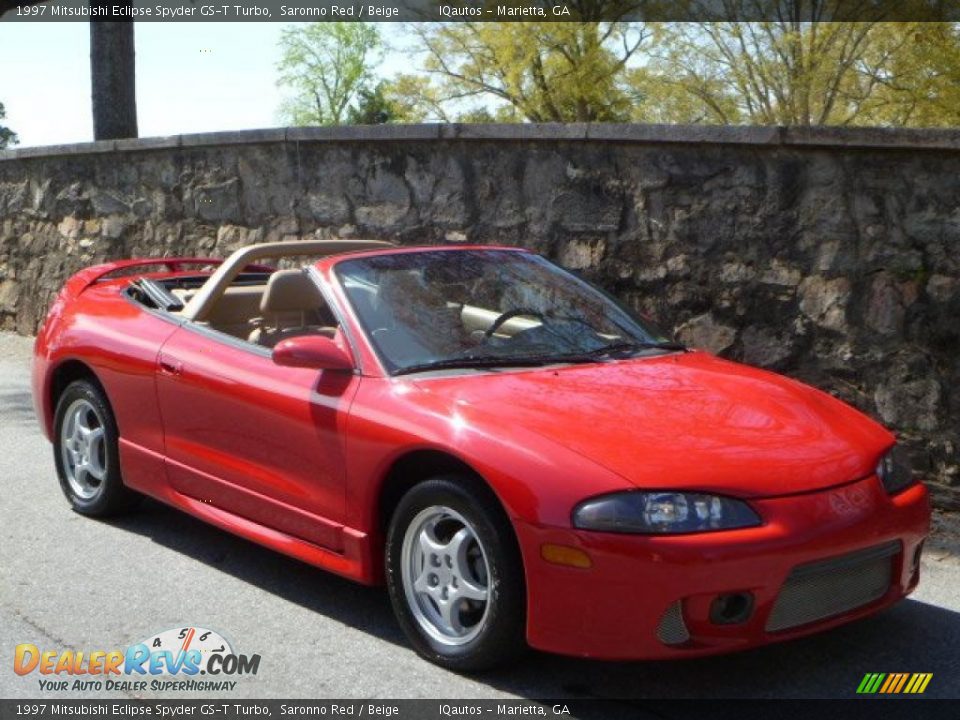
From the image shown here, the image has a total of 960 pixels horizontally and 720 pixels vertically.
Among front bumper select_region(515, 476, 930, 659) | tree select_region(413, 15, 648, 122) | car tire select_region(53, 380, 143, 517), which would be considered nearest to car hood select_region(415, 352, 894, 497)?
front bumper select_region(515, 476, 930, 659)

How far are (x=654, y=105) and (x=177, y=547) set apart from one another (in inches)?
1345

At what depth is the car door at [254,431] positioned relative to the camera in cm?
463

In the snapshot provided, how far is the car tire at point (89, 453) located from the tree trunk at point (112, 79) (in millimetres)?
8202

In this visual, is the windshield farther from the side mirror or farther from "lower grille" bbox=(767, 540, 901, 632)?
"lower grille" bbox=(767, 540, 901, 632)

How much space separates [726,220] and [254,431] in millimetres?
3323

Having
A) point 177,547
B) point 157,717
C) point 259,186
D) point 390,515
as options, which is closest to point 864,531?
point 390,515

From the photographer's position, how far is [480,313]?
5.09 m

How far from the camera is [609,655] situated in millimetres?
3775

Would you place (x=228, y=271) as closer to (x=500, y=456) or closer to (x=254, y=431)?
(x=254, y=431)

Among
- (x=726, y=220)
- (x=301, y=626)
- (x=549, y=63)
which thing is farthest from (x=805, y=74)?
(x=301, y=626)

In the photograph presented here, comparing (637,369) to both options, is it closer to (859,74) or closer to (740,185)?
(740,185)

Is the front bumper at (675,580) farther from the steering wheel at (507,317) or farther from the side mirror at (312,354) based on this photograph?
the steering wheel at (507,317)

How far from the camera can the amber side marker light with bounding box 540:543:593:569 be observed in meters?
3.74

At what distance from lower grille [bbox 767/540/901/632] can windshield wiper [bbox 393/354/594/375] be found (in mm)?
1306
